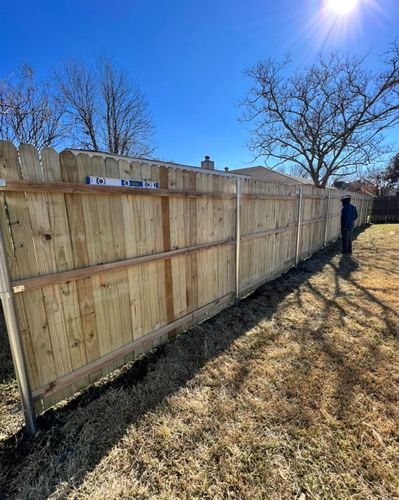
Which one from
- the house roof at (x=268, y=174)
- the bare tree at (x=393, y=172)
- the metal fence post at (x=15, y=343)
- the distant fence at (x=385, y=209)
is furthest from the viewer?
the bare tree at (x=393, y=172)

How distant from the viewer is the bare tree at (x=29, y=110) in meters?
8.12

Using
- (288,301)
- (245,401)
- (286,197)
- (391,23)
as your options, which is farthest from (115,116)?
(245,401)

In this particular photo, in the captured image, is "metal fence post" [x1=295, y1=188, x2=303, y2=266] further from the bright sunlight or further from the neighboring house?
the neighboring house

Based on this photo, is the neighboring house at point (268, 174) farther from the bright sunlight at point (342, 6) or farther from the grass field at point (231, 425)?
the grass field at point (231, 425)

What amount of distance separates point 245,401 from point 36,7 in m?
10.0

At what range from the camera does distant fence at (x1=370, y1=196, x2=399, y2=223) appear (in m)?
18.5

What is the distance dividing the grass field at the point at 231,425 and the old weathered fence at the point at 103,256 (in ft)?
1.15

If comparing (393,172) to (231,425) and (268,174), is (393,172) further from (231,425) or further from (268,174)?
(231,425)

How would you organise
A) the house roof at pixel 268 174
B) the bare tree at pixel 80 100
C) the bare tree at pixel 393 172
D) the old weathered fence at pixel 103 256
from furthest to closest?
the bare tree at pixel 393 172
the house roof at pixel 268 174
the bare tree at pixel 80 100
the old weathered fence at pixel 103 256

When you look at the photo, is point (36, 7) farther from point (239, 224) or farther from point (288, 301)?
point (288, 301)

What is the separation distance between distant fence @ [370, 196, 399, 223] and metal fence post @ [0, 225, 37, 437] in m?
22.8

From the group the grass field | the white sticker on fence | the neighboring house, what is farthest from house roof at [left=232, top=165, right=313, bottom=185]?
the grass field

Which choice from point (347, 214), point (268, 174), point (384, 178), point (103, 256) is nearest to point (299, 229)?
point (347, 214)

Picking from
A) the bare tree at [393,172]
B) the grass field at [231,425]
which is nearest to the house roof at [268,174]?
the bare tree at [393,172]
